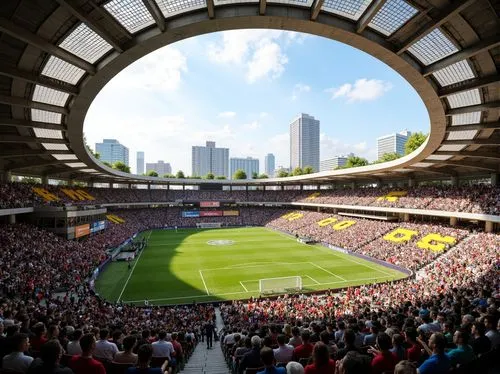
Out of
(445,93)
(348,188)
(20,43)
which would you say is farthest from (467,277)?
(348,188)

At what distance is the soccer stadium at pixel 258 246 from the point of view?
641 centimetres

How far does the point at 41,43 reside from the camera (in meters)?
13.7

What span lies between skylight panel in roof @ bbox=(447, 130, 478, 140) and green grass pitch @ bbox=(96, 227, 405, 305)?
14.2m

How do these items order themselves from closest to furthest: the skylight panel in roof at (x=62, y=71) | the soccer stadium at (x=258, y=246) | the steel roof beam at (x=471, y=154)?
the soccer stadium at (x=258, y=246) → the skylight panel in roof at (x=62, y=71) → the steel roof beam at (x=471, y=154)

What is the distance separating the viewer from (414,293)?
2242cm

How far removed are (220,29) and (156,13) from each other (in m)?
3.48

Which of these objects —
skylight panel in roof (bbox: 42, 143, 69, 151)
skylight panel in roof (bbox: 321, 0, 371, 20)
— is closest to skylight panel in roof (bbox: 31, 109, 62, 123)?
skylight panel in roof (bbox: 42, 143, 69, 151)

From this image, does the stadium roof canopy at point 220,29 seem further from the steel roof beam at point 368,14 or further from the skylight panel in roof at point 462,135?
the skylight panel in roof at point 462,135

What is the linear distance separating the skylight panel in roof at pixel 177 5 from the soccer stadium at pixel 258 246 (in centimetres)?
8

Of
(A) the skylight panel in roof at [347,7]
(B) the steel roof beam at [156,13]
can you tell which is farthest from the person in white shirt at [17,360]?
(A) the skylight panel in roof at [347,7]

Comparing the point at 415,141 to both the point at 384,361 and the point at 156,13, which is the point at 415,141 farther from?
the point at 384,361

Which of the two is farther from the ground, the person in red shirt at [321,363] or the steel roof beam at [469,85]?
the steel roof beam at [469,85]

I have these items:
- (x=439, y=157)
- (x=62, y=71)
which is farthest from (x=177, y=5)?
(x=439, y=157)

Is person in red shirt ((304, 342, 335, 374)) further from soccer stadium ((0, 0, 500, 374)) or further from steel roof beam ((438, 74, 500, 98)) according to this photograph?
steel roof beam ((438, 74, 500, 98))
